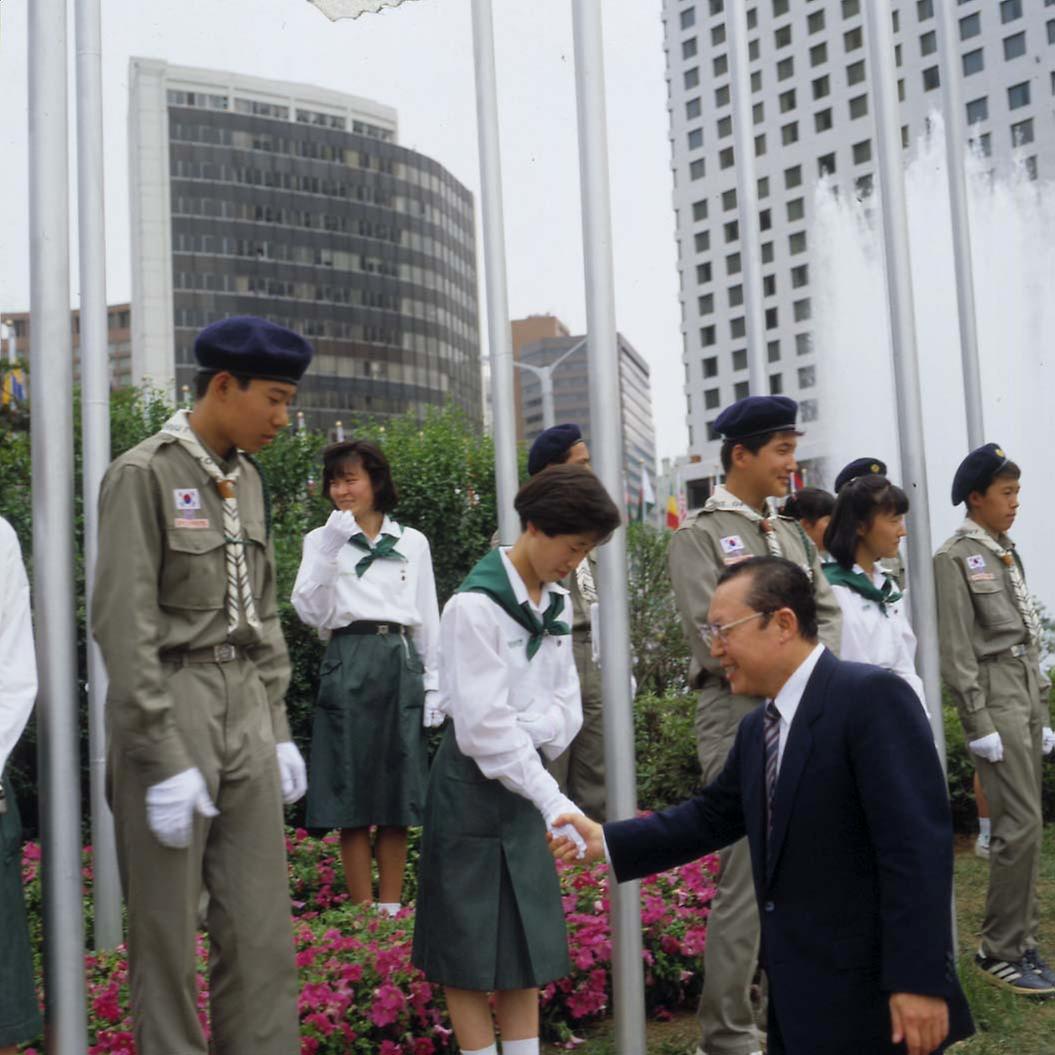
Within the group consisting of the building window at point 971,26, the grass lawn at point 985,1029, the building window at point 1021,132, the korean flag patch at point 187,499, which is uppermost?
the building window at point 971,26

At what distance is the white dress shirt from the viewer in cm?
370

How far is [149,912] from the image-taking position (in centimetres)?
368

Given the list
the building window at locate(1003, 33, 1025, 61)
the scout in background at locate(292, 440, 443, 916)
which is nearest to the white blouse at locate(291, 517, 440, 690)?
the scout in background at locate(292, 440, 443, 916)

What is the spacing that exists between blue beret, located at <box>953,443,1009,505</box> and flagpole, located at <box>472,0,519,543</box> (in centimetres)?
221

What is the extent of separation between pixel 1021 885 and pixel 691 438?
7154 cm

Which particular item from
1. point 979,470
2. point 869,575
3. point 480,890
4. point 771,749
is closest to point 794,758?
point 771,749

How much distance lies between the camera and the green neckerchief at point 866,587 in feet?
18.8

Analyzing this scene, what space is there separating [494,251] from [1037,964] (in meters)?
4.54

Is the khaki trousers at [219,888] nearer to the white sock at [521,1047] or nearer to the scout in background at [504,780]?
the scout in background at [504,780]

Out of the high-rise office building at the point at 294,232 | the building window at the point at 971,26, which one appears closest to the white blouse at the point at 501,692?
the building window at the point at 971,26

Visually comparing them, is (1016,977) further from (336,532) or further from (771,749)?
(336,532)

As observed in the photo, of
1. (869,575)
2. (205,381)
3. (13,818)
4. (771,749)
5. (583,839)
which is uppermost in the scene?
(205,381)

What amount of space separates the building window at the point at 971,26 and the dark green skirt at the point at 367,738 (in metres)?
59.9

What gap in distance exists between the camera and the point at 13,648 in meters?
3.73
